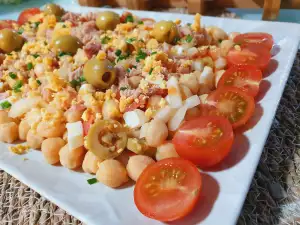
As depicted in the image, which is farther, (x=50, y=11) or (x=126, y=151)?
(x=50, y=11)

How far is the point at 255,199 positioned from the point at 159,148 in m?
0.55

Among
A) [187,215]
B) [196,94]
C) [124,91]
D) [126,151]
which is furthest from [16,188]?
[196,94]

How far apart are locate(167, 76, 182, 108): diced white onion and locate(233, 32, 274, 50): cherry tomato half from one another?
69 centimetres

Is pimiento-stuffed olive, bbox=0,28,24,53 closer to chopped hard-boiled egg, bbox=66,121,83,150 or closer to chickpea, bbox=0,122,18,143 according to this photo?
chickpea, bbox=0,122,18,143

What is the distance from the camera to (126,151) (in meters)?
2.05

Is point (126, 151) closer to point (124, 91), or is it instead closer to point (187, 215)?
point (124, 91)

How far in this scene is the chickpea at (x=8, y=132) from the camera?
2230 millimetres

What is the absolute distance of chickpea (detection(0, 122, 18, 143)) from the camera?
223 cm

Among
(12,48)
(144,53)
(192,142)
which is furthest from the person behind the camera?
(12,48)

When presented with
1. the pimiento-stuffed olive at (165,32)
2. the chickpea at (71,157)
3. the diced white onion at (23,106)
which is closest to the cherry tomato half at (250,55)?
the pimiento-stuffed olive at (165,32)

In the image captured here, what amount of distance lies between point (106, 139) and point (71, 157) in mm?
210

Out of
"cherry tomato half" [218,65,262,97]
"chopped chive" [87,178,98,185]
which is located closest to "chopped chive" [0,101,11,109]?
"chopped chive" [87,178,98,185]

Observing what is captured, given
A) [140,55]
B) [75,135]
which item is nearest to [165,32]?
[140,55]

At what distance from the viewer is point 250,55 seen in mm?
2430
